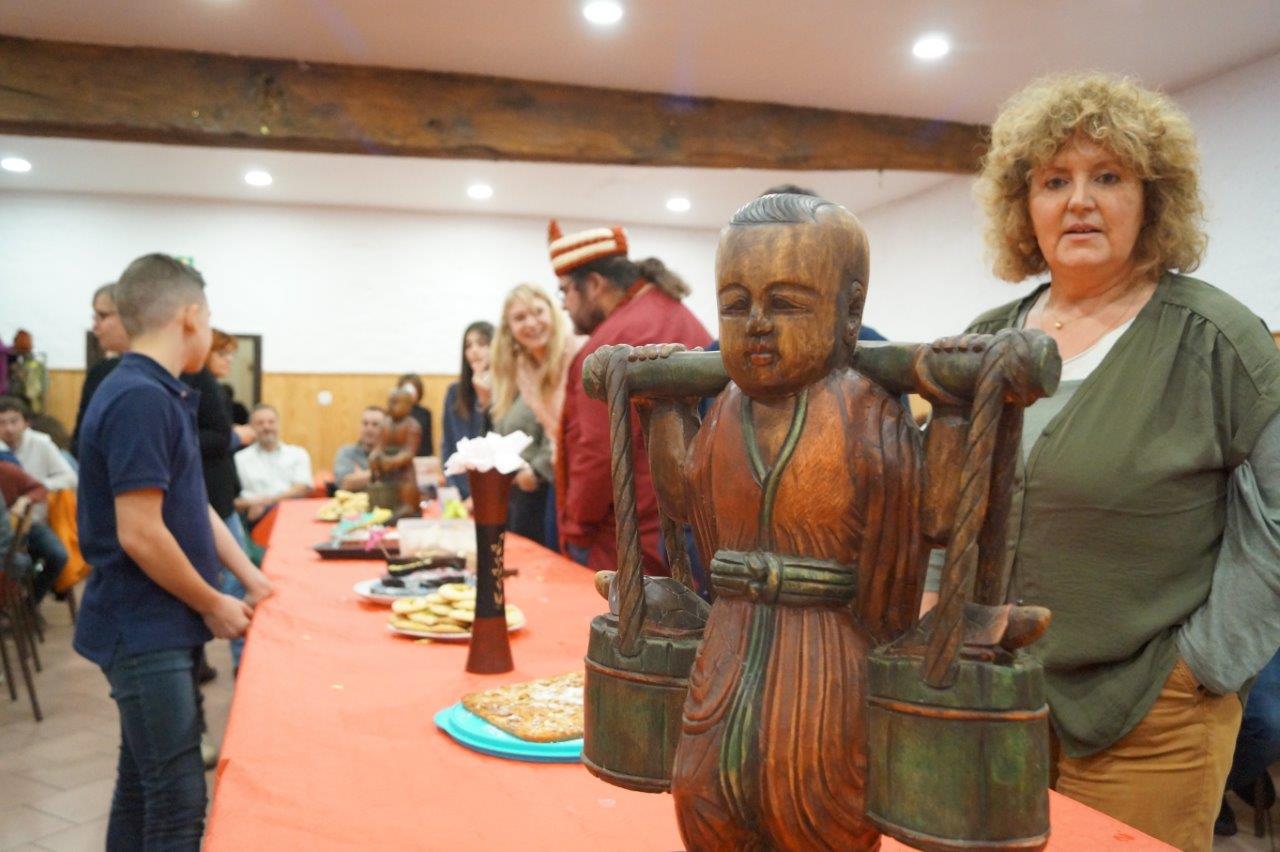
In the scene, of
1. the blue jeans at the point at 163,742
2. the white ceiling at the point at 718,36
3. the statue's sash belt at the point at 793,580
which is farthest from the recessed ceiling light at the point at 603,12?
the statue's sash belt at the point at 793,580

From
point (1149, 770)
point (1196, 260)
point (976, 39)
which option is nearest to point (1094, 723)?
point (1149, 770)

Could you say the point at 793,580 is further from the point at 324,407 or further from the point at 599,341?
the point at 324,407

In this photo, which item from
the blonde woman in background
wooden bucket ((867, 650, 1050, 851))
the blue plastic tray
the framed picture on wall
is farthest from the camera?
the framed picture on wall

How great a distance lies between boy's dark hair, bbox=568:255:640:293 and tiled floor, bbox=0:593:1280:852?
2184 mm

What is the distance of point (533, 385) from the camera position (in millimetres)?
3867

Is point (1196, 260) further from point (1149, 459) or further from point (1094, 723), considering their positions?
point (1094, 723)

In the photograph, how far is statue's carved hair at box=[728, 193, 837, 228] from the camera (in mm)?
828

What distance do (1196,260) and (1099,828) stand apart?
89cm

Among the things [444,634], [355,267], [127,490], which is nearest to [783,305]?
[444,634]

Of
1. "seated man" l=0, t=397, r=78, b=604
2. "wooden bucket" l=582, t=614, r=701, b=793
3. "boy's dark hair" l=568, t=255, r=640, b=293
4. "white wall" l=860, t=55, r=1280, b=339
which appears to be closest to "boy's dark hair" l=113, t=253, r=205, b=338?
"boy's dark hair" l=568, t=255, r=640, b=293

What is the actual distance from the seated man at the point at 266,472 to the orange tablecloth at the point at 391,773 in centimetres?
449

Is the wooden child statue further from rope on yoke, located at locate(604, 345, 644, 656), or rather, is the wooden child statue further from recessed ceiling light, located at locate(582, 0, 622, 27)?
recessed ceiling light, located at locate(582, 0, 622, 27)

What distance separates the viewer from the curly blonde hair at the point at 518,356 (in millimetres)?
3734

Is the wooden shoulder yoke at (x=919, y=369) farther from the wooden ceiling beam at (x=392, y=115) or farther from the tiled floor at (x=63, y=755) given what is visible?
the wooden ceiling beam at (x=392, y=115)
